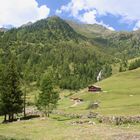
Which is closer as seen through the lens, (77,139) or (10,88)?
(77,139)

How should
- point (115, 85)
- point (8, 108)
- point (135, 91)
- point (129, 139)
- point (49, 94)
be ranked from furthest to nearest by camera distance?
point (115, 85) < point (135, 91) < point (49, 94) < point (8, 108) < point (129, 139)

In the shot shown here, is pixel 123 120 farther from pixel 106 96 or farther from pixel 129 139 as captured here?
pixel 106 96

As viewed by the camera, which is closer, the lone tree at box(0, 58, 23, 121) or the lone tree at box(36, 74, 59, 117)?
the lone tree at box(0, 58, 23, 121)

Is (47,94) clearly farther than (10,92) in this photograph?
Yes

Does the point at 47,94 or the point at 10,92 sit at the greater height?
the point at 10,92

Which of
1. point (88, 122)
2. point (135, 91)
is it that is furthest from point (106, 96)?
point (88, 122)

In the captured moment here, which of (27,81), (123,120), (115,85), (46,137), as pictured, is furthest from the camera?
(115,85)

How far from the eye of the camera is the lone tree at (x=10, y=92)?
88.2m

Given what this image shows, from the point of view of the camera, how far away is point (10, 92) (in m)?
88.5

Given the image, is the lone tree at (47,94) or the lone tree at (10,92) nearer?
the lone tree at (10,92)

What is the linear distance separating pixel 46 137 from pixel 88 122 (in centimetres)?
2140

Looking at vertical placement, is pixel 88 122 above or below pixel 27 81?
below

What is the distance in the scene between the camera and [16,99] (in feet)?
293

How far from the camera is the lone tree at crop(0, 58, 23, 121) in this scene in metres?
88.2
